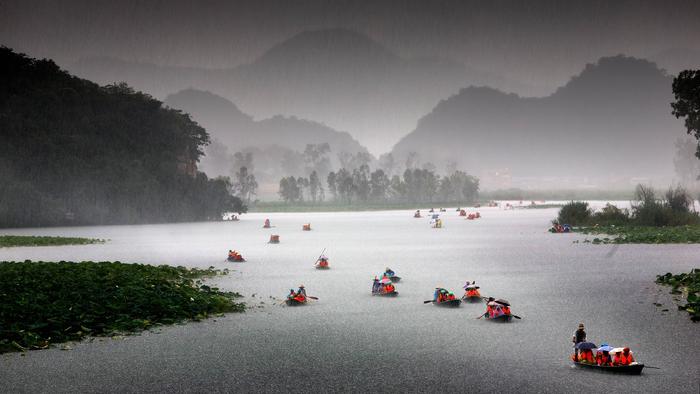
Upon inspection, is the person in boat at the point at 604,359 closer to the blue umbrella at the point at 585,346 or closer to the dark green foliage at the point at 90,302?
the blue umbrella at the point at 585,346

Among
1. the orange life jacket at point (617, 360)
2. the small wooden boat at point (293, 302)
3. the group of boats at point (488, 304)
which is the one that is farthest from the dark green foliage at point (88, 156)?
the orange life jacket at point (617, 360)

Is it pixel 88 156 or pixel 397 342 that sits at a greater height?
pixel 88 156

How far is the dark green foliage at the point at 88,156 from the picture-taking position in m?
55.1

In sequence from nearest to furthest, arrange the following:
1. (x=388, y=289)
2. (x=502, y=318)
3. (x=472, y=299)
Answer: (x=502, y=318), (x=472, y=299), (x=388, y=289)

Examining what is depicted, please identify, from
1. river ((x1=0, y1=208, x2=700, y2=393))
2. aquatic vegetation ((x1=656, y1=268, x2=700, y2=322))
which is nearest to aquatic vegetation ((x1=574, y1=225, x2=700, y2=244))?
river ((x1=0, y1=208, x2=700, y2=393))

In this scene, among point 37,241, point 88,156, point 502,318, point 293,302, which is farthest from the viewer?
point 88,156

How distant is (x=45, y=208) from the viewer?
178 ft

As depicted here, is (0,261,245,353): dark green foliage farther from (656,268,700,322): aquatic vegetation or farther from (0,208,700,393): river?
(656,268,700,322): aquatic vegetation

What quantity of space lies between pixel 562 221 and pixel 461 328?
37.9 metres

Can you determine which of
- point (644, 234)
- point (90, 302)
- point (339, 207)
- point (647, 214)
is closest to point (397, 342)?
point (90, 302)

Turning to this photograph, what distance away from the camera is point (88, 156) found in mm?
60125

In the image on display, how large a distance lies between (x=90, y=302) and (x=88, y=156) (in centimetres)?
5212

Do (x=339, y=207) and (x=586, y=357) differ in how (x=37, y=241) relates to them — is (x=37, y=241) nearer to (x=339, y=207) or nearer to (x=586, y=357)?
(x=586, y=357)

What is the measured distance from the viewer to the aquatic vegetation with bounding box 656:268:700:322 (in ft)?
41.6
